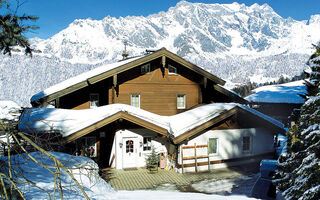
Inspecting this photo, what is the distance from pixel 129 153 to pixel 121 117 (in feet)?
9.62

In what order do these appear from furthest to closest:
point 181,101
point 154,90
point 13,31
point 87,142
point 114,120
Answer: point 181,101 < point 154,90 < point 87,142 < point 114,120 < point 13,31

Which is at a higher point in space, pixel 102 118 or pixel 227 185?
pixel 102 118

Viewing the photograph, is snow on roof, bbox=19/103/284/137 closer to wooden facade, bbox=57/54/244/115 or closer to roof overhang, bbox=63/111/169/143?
roof overhang, bbox=63/111/169/143

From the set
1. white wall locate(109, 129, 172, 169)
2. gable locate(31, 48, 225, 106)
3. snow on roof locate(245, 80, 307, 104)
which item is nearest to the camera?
white wall locate(109, 129, 172, 169)

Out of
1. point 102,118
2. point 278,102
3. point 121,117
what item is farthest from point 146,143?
point 278,102

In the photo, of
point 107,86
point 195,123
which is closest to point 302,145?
point 195,123

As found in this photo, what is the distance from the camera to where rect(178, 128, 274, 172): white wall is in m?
17.2

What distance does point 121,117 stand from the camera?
16109 millimetres

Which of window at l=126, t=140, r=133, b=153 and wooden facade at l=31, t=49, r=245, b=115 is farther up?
wooden facade at l=31, t=49, r=245, b=115

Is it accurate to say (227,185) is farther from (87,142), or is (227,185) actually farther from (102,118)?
(87,142)

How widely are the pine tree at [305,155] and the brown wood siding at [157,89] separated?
11.9 m

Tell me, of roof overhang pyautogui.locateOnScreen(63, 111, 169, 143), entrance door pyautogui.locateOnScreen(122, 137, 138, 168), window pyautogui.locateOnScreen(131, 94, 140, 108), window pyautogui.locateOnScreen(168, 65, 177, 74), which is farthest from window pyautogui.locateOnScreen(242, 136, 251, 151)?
window pyautogui.locateOnScreen(131, 94, 140, 108)

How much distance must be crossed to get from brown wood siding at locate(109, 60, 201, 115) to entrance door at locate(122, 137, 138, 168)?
139 inches

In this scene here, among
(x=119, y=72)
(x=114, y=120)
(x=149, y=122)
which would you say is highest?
(x=119, y=72)
